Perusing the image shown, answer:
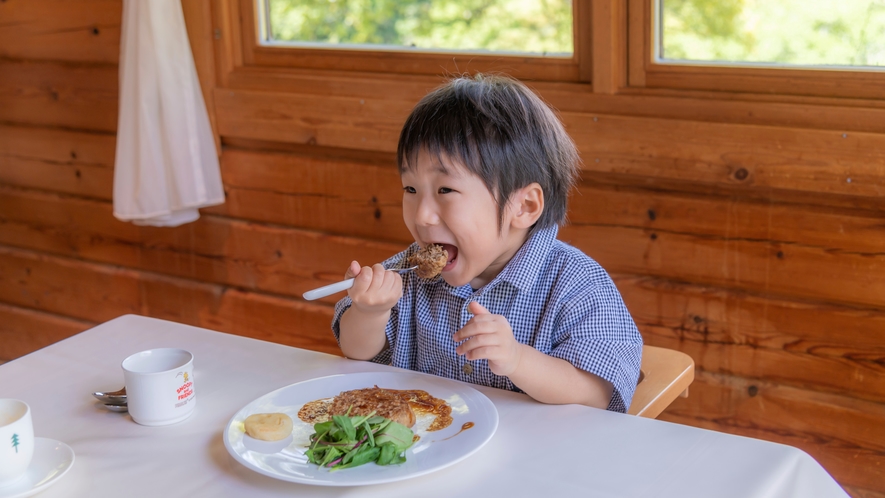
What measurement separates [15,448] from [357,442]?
1.18 ft

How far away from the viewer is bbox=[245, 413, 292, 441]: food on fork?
0.97m

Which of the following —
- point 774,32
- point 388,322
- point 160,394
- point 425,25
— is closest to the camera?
point 160,394

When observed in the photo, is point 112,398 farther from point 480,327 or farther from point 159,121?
point 159,121

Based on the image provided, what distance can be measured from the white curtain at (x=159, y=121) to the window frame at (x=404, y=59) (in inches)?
7.5

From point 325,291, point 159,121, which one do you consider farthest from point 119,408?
point 159,121

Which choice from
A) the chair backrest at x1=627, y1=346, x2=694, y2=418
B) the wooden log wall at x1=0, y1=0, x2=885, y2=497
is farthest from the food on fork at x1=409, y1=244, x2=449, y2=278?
the wooden log wall at x1=0, y1=0, x2=885, y2=497

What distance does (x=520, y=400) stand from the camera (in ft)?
3.57

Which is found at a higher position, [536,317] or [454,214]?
[454,214]

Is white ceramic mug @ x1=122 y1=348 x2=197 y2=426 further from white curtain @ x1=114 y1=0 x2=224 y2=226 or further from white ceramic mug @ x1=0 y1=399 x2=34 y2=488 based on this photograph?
white curtain @ x1=114 y1=0 x2=224 y2=226

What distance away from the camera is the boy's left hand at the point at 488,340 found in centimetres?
107

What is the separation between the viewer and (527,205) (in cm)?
138

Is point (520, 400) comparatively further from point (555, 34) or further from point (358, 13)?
point (358, 13)

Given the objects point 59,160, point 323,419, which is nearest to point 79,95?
point 59,160

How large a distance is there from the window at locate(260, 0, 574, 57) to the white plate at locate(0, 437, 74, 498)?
1480 millimetres
